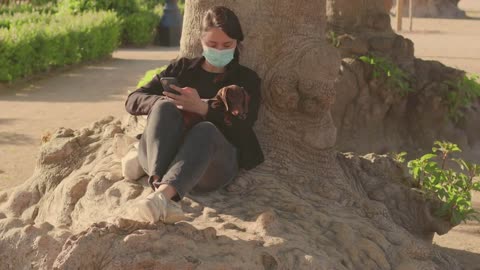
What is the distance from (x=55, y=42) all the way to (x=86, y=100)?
3.29 metres

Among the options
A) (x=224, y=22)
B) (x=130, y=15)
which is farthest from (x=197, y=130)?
(x=130, y=15)

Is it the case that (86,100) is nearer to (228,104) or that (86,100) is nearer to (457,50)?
(228,104)

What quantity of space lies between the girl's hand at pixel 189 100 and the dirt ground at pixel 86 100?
2.32 m

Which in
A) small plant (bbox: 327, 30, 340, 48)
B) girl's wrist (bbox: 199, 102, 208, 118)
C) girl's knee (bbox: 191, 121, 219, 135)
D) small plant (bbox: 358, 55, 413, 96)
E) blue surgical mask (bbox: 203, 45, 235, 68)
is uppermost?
blue surgical mask (bbox: 203, 45, 235, 68)

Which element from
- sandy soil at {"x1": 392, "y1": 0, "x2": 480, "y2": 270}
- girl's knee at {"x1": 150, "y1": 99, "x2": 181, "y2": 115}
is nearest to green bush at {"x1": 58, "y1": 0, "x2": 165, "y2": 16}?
sandy soil at {"x1": 392, "y1": 0, "x2": 480, "y2": 270}

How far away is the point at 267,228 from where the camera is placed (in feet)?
14.3

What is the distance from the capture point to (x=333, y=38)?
9.37 meters

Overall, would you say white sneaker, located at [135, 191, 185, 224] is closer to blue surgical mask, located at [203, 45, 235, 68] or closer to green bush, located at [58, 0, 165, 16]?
blue surgical mask, located at [203, 45, 235, 68]

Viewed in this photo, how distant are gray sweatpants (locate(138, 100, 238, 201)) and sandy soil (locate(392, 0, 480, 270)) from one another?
2.21 metres

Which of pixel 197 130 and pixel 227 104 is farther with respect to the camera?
pixel 227 104

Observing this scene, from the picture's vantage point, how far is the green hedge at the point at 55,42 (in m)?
14.2

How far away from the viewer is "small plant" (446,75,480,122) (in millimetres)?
9539

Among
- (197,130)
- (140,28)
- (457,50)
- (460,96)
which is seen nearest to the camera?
(197,130)

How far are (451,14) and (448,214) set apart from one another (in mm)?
27859
